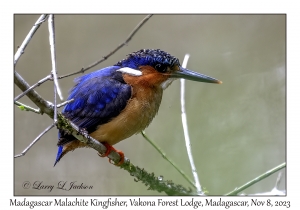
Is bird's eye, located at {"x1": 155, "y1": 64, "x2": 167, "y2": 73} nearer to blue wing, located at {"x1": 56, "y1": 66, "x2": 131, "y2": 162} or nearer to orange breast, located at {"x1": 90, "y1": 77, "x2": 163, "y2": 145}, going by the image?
Answer: orange breast, located at {"x1": 90, "y1": 77, "x2": 163, "y2": 145}

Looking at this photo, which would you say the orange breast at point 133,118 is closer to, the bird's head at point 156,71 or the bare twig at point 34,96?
the bird's head at point 156,71

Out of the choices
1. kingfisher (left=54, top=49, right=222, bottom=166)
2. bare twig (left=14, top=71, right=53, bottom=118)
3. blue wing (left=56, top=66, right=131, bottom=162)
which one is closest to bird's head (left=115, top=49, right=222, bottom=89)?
kingfisher (left=54, top=49, right=222, bottom=166)

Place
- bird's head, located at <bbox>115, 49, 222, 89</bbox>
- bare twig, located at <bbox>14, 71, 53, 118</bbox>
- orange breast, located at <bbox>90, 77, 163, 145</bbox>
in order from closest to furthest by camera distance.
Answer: bare twig, located at <bbox>14, 71, 53, 118</bbox> → orange breast, located at <bbox>90, 77, 163, 145</bbox> → bird's head, located at <bbox>115, 49, 222, 89</bbox>

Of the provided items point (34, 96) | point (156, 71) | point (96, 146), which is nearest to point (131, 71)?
point (156, 71)

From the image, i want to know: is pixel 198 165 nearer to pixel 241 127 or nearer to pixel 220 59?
pixel 241 127

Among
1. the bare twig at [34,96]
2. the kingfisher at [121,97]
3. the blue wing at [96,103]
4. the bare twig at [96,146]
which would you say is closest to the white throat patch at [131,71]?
the kingfisher at [121,97]

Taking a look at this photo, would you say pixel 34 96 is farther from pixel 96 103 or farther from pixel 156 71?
pixel 156 71
